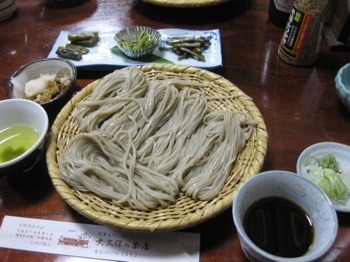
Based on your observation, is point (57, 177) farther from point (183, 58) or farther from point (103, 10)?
point (103, 10)

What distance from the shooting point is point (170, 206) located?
1.37 metres

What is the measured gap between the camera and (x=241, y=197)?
1159mm

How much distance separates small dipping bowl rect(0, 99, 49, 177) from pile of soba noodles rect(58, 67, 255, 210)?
135 millimetres

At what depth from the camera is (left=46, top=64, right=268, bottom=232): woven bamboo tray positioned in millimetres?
1252

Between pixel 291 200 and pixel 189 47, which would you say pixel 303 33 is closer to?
pixel 189 47

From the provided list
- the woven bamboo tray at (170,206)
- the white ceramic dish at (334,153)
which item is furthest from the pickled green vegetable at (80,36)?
the white ceramic dish at (334,153)

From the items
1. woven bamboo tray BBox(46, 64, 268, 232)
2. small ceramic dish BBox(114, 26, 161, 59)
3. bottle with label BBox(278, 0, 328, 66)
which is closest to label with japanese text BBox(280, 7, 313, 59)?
bottle with label BBox(278, 0, 328, 66)

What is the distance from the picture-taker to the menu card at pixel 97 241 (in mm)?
1310

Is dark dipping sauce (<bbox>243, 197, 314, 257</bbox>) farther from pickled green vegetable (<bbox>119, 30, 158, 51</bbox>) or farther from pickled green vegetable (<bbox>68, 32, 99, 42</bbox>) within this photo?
pickled green vegetable (<bbox>68, 32, 99, 42</bbox>)

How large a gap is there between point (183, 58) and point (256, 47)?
644 millimetres

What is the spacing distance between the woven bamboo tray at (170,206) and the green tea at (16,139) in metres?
0.12

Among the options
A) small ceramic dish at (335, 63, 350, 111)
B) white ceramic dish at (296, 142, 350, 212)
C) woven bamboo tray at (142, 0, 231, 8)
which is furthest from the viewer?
woven bamboo tray at (142, 0, 231, 8)

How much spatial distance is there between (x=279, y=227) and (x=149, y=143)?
2.49ft

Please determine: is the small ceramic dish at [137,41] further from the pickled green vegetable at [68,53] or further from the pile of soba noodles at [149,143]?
the pile of soba noodles at [149,143]
